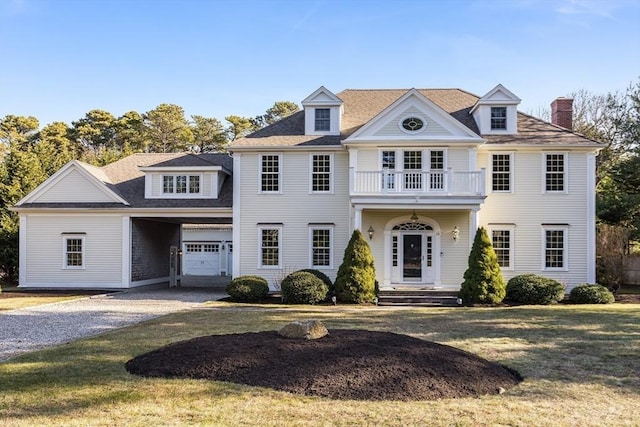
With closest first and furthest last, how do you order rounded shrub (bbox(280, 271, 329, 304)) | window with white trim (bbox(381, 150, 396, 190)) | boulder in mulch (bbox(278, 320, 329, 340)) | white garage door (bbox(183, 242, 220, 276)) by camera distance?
boulder in mulch (bbox(278, 320, 329, 340)) → rounded shrub (bbox(280, 271, 329, 304)) → window with white trim (bbox(381, 150, 396, 190)) → white garage door (bbox(183, 242, 220, 276))

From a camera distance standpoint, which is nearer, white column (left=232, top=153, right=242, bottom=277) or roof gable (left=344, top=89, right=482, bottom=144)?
roof gable (left=344, top=89, right=482, bottom=144)

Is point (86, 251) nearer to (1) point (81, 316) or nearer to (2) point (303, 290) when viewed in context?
(1) point (81, 316)

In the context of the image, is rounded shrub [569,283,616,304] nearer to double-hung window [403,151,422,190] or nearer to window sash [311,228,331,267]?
double-hung window [403,151,422,190]

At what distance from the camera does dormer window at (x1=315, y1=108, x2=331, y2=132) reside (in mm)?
22781

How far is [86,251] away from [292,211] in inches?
364

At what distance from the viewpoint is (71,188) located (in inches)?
934

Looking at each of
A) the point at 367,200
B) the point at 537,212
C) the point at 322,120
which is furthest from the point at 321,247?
the point at 537,212

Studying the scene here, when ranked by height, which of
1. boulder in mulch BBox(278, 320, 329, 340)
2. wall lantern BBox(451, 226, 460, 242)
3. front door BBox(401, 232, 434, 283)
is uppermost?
wall lantern BBox(451, 226, 460, 242)

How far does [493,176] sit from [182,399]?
1808cm

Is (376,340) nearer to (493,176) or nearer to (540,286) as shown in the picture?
(540,286)

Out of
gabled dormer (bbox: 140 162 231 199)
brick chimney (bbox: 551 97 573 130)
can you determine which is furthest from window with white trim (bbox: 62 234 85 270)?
brick chimney (bbox: 551 97 573 130)

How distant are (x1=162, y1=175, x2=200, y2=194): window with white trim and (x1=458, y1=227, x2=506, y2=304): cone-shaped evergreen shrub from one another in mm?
12225

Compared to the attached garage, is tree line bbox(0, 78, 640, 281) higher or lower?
higher

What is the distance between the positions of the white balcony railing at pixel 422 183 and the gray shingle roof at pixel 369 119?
2.19 m
